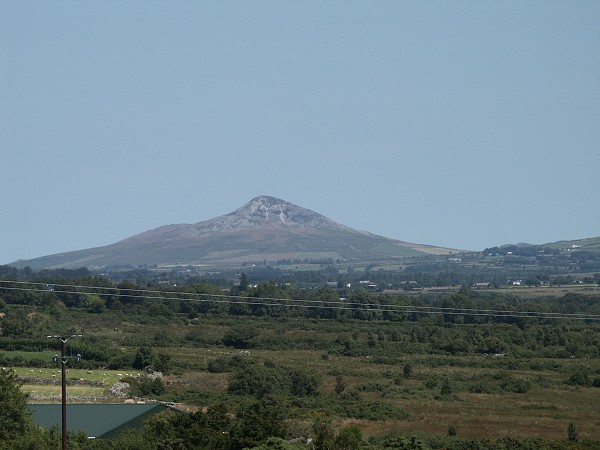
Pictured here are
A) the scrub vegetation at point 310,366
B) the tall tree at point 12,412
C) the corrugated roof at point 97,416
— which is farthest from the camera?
the corrugated roof at point 97,416

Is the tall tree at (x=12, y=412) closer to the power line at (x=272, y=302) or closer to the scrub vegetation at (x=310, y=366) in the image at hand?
the scrub vegetation at (x=310, y=366)

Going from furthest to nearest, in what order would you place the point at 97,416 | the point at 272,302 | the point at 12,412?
1. the point at 272,302
2. the point at 97,416
3. the point at 12,412

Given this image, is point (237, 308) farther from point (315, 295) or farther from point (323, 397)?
point (323, 397)

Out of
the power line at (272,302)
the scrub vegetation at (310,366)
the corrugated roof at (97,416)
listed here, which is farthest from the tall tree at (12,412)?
the power line at (272,302)

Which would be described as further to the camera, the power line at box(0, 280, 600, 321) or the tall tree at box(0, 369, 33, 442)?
the power line at box(0, 280, 600, 321)

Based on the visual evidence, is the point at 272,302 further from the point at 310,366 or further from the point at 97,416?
the point at 97,416

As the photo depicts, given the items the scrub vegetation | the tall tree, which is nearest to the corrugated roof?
the scrub vegetation

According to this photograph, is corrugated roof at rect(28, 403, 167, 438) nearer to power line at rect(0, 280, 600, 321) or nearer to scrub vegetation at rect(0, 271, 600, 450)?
scrub vegetation at rect(0, 271, 600, 450)

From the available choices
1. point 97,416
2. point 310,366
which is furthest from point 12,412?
point 310,366
